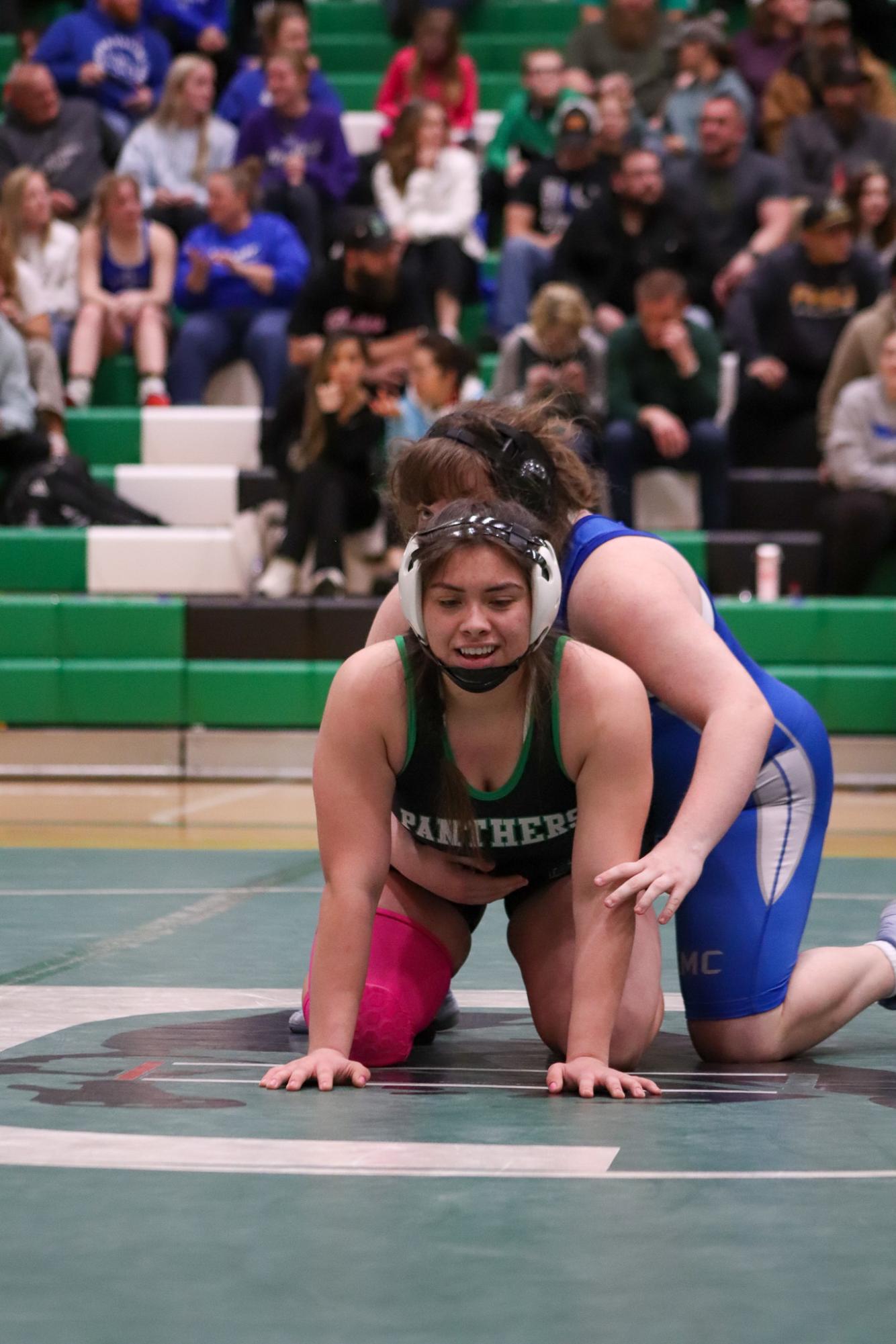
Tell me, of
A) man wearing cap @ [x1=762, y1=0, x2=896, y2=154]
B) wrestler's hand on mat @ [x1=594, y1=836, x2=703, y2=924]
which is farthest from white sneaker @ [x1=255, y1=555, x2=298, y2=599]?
wrestler's hand on mat @ [x1=594, y1=836, x2=703, y2=924]

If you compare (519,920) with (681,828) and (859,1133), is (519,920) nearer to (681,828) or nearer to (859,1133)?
(681,828)

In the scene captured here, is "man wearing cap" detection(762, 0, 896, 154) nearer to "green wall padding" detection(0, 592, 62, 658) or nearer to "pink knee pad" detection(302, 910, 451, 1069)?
"green wall padding" detection(0, 592, 62, 658)

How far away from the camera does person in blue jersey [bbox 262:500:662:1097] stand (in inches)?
94.3

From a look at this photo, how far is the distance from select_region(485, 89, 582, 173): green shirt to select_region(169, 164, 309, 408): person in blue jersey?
1.32m

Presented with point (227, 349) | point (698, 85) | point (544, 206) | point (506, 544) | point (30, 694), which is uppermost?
point (698, 85)

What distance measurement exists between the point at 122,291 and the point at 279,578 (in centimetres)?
203

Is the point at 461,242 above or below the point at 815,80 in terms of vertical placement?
below

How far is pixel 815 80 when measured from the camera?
9.38 metres

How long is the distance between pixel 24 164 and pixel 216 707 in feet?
11.2

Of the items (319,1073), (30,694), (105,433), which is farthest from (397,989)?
(105,433)

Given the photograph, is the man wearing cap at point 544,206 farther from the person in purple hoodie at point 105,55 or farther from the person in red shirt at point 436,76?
the person in purple hoodie at point 105,55

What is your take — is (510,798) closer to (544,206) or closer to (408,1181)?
(408,1181)

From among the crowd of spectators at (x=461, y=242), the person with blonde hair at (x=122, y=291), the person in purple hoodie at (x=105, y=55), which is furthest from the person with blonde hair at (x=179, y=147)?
the person in purple hoodie at (x=105, y=55)

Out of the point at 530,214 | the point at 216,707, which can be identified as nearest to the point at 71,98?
the point at 530,214
